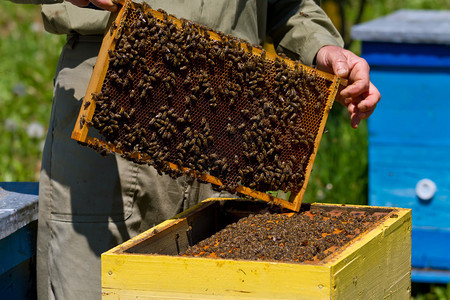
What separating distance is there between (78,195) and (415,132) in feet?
8.71

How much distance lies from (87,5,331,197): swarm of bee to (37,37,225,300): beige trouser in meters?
0.51

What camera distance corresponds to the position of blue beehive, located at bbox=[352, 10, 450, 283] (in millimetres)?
4602

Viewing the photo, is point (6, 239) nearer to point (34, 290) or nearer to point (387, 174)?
point (34, 290)

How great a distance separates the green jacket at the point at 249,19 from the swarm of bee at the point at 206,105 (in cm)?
38

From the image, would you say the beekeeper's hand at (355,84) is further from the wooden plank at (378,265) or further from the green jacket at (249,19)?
the wooden plank at (378,265)

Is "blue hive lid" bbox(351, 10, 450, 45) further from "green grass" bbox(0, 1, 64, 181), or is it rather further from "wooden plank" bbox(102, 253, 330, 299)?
"green grass" bbox(0, 1, 64, 181)

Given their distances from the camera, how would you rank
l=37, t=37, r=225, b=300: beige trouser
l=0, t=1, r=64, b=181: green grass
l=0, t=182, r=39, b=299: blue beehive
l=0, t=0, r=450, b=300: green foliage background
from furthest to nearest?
l=0, t=1, r=64, b=181: green grass < l=0, t=0, r=450, b=300: green foliage background < l=37, t=37, r=225, b=300: beige trouser < l=0, t=182, r=39, b=299: blue beehive

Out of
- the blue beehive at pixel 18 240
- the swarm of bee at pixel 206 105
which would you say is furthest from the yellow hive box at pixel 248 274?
the blue beehive at pixel 18 240

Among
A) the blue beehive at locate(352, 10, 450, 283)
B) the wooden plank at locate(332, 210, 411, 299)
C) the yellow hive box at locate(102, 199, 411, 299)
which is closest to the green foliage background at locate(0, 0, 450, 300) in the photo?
the blue beehive at locate(352, 10, 450, 283)

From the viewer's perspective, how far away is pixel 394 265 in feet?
8.79

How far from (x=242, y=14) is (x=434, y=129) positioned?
208cm

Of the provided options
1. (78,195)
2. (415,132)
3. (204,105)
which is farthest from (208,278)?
(415,132)

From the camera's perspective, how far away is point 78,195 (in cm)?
316

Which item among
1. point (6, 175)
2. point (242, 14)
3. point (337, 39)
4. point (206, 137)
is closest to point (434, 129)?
point (337, 39)
